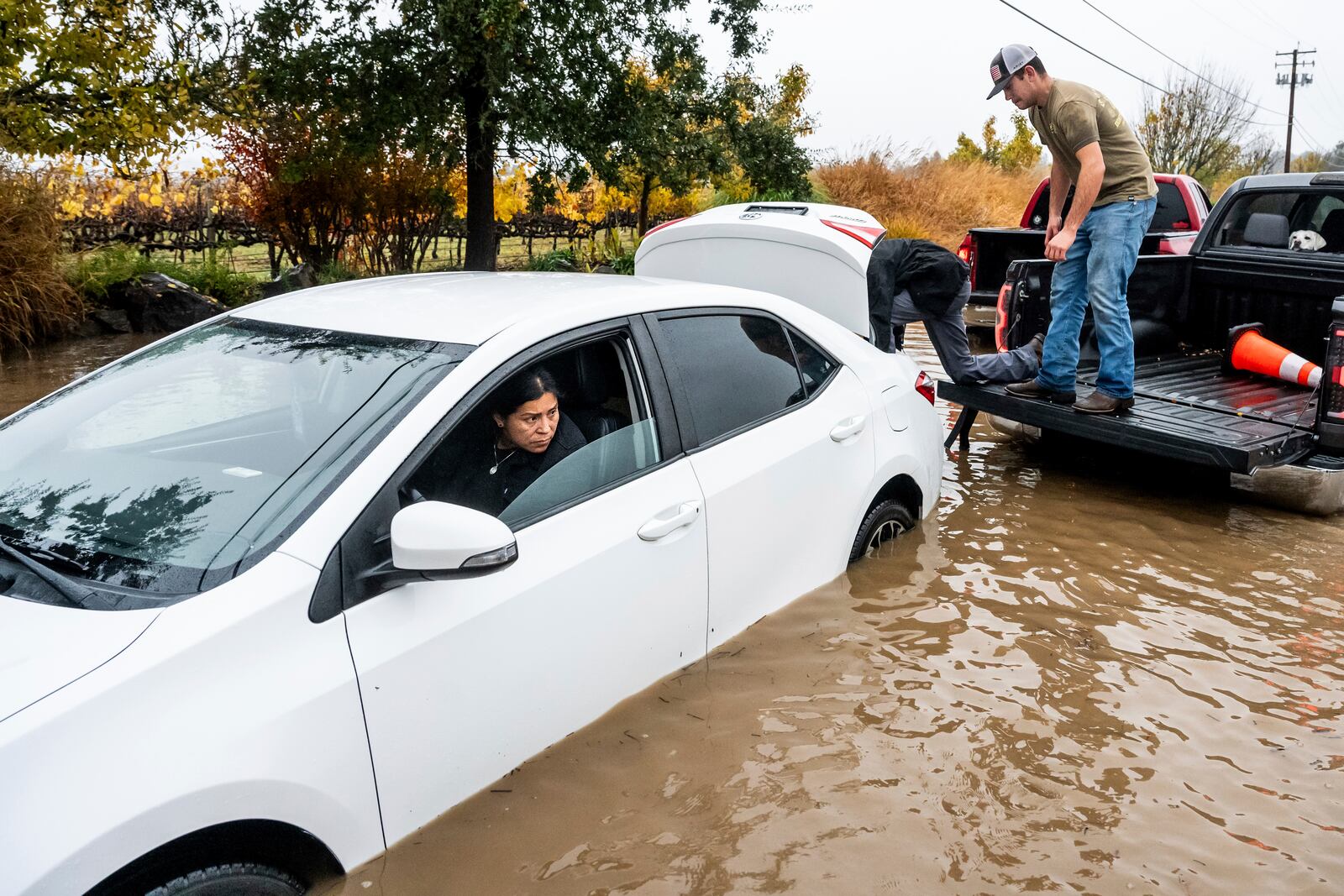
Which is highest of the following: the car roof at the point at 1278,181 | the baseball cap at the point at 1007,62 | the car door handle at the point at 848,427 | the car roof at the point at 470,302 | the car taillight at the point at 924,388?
the baseball cap at the point at 1007,62

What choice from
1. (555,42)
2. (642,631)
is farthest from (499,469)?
(555,42)

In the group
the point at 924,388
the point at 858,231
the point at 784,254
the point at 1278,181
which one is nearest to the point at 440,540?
the point at 924,388

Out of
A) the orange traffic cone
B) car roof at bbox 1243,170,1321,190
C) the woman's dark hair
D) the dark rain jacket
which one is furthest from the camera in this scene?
car roof at bbox 1243,170,1321,190

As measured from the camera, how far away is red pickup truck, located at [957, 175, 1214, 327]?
393 inches

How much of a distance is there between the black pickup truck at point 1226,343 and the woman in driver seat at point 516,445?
12.6ft

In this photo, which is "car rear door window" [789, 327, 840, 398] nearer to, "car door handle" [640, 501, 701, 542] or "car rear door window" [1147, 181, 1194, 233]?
"car door handle" [640, 501, 701, 542]

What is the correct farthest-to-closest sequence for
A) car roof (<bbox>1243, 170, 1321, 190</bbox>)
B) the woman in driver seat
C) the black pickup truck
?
car roof (<bbox>1243, 170, 1321, 190</bbox>) → the black pickup truck → the woman in driver seat

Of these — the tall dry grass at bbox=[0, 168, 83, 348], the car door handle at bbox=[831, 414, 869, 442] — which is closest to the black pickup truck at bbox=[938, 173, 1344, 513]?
the car door handle at bbox=[831, 414, 869, 442]

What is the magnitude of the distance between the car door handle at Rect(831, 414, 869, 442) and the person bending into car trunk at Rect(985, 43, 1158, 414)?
92.3 inches

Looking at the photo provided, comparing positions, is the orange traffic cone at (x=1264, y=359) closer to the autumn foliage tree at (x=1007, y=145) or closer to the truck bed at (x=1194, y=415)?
the truck bed at (x=1194, y=415)

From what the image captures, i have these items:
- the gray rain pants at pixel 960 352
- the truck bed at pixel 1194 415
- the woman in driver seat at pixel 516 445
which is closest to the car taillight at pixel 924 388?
the gray rain pants at pixel 960 352

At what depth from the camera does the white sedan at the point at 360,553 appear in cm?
211

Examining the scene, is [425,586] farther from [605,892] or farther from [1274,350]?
[1274,350]

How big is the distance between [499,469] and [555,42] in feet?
37.9
